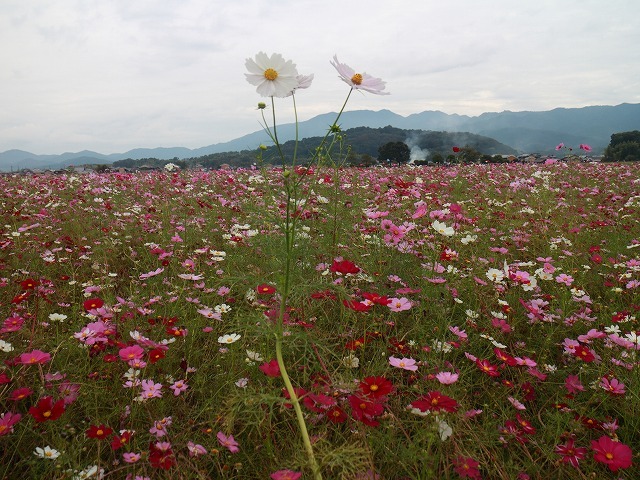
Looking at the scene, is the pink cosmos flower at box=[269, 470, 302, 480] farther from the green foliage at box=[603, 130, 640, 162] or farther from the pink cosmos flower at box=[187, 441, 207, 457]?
the green foliage at box=[603, 130, 640, 162]

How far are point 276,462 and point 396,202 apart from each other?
345cm

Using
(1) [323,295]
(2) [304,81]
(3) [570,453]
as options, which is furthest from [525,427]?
(2) [304,81]

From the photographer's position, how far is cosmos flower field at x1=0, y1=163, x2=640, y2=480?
1.22 metres

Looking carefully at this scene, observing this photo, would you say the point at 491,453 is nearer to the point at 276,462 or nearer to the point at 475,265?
the point at 276,462

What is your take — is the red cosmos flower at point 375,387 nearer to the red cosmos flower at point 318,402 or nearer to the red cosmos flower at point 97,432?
the red cosmos flower at point 318,402

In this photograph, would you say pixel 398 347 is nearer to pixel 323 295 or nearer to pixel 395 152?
pixel 323 295

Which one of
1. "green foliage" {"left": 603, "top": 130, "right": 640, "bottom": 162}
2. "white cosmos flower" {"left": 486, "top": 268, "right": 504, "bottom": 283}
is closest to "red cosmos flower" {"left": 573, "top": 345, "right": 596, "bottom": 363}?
"white cosmos flower" {"left": 486, "top": 268, "right": 504, "bottom": 283}

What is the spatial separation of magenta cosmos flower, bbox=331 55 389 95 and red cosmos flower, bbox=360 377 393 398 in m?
0.99

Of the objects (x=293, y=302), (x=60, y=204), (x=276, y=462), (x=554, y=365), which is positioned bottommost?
(x=554, y=365)

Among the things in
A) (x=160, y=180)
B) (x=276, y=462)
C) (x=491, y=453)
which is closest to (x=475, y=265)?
(x=491, y=453)

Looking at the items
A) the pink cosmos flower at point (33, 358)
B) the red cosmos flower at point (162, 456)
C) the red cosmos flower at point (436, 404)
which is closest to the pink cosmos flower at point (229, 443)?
the red cosmos flower at point (162, 456)

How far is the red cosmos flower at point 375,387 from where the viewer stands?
1.17 metres

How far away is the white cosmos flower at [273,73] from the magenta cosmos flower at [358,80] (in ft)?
0.58

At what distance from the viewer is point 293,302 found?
2.05 m
